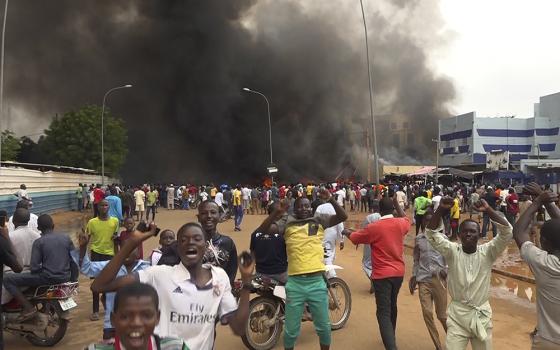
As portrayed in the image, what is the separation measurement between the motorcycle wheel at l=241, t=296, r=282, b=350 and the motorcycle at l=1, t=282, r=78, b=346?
178 centimetres

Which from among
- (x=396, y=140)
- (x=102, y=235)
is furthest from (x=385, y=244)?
(x=396, y=140)

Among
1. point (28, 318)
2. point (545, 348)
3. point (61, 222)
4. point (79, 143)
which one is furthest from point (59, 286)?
point (79, 143)

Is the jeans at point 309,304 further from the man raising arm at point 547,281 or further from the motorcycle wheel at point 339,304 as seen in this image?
the man raising arm at point 547,281

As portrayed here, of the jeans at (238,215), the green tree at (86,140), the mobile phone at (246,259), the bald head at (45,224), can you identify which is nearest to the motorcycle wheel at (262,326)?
the bald head at (45,224)

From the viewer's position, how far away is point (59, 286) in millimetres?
4832

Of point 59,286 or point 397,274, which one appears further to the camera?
point 59,286

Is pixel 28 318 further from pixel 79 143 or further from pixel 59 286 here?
pixel 79 143

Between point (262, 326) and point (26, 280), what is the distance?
7.44ft

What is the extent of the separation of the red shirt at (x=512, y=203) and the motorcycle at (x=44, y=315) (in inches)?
446

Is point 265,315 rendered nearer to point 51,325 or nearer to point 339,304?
point 339,304

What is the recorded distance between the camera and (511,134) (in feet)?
157

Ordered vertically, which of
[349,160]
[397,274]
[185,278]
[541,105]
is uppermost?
[541,105]

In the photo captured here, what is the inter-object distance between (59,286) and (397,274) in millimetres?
3167

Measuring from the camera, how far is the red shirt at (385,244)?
4273mm
